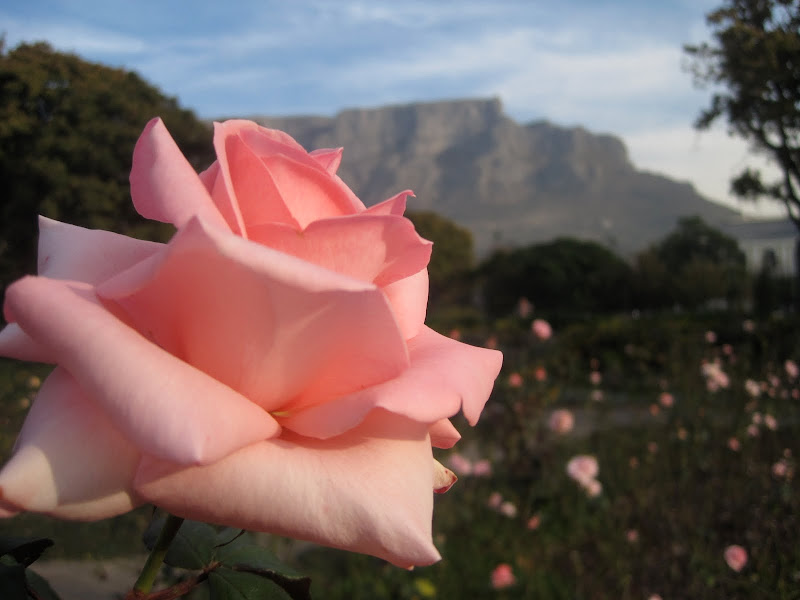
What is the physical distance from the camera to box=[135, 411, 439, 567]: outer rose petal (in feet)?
A: 1.01

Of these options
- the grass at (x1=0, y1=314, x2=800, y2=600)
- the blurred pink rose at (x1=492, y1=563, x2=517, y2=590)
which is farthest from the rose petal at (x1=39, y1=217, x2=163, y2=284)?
the blurred pink rose at (x1=492, y1=563, x2=517, y2=590)

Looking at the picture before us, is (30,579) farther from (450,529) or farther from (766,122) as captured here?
(766,122)

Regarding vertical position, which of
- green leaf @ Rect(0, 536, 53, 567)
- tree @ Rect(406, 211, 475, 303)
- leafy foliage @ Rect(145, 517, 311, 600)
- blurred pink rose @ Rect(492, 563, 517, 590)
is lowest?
tree @ Rect(406, 211, 475, 303)

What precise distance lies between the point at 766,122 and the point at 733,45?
2336 millimetres

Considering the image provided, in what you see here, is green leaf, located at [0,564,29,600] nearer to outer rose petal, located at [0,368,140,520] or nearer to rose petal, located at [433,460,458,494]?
outer rose petal, located at [0,368,140,520]

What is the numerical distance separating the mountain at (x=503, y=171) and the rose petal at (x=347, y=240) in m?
55.7

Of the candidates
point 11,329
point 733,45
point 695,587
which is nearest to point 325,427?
point 11,329

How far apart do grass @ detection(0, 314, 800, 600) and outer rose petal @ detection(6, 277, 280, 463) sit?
2085 mm

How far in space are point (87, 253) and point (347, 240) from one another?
0.15m

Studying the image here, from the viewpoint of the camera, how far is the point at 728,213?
2251 inches

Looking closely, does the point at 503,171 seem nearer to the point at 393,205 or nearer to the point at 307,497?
the point at 393,205

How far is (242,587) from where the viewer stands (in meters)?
0.37

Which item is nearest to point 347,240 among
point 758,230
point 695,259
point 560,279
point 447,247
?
point 560,279

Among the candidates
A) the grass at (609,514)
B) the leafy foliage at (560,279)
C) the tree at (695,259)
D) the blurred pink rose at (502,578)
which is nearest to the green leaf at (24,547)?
the grass at (609,514)
